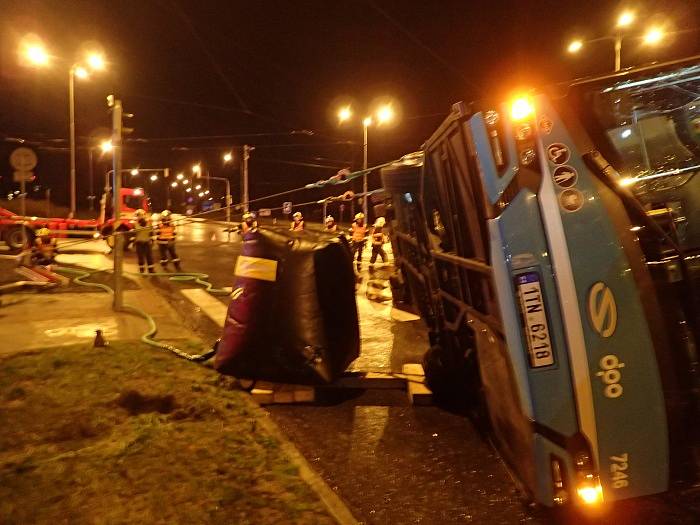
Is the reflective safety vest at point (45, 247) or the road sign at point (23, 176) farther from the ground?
the road sign at point (23, 176)

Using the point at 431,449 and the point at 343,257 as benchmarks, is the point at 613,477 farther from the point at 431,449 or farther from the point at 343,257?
the point at 343,257

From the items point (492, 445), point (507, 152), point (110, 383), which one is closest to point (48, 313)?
point (110, 383)

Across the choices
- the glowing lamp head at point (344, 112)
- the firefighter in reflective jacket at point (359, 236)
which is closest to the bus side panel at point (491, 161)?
the firefighter in reflective jacket at point (359, 236)

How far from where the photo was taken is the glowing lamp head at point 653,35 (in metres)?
14.3

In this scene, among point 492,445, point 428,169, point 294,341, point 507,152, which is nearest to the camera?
point 507,152

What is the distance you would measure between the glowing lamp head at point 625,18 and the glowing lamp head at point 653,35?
80 centimetres

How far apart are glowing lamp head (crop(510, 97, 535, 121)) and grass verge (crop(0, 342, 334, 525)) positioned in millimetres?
2450

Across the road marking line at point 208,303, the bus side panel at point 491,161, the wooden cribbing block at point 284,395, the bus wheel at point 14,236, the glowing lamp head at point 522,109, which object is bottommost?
the wooden cribbing block at point 284,395

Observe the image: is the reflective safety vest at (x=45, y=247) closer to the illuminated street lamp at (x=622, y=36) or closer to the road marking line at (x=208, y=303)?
the road marking line at (x=208, y=303)

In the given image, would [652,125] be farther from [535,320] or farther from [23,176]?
[23,176]

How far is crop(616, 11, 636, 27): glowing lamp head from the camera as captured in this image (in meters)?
13.8

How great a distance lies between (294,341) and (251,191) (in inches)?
2744

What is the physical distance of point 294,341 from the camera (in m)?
5.09

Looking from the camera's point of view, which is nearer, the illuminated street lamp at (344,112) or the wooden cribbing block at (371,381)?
the wooden cribbing block at (371,381)
